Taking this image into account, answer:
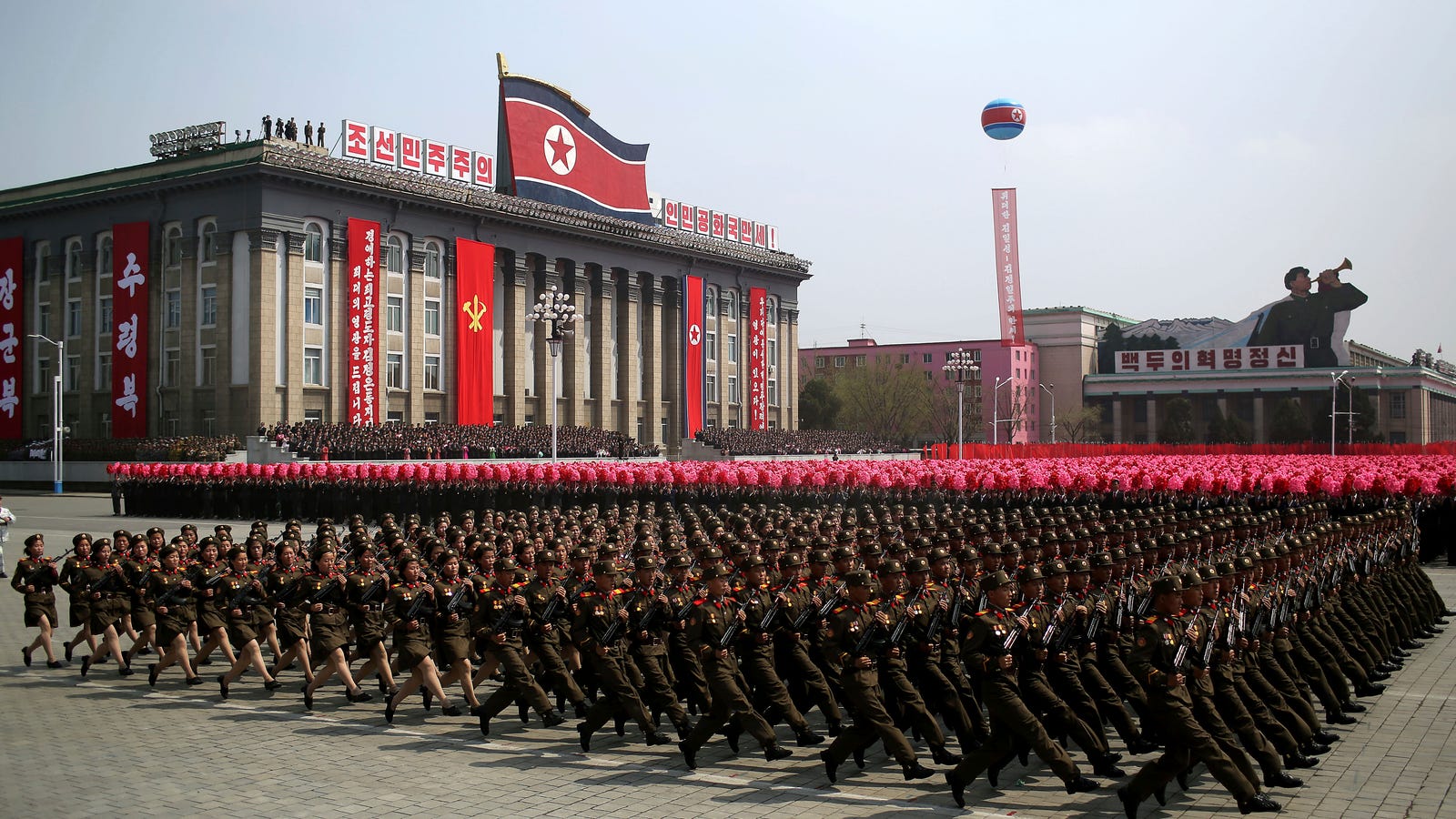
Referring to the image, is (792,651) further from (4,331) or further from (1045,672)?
(4,331)

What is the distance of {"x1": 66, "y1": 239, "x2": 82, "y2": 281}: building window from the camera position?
54.2 m

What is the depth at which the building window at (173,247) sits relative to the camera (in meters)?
50.8

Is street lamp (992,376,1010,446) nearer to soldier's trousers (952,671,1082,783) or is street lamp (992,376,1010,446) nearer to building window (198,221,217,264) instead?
building window (198,221,217,264)

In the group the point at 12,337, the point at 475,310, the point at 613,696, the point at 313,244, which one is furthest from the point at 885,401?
the point at 613,696

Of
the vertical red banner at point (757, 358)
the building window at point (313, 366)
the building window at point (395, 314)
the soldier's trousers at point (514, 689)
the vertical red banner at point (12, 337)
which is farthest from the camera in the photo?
the vertical red banner at point (757, 358)

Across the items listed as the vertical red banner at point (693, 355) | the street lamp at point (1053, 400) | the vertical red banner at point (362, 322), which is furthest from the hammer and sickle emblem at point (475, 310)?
the street lamp at point (1053, 400)

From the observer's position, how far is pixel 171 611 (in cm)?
1234

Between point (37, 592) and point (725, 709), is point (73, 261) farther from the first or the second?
point (725, 709)

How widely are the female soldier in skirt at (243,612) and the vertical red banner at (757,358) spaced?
61.4m

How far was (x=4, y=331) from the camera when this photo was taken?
55.6m

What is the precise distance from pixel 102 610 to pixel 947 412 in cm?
8983

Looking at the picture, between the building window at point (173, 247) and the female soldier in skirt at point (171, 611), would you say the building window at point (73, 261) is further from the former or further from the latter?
the female soldier in skirt at point (171, 611)

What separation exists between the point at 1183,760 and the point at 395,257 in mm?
50327

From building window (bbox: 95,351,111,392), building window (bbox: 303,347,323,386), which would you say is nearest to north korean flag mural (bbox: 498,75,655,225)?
building window (bbox: 303,347,323,386)
